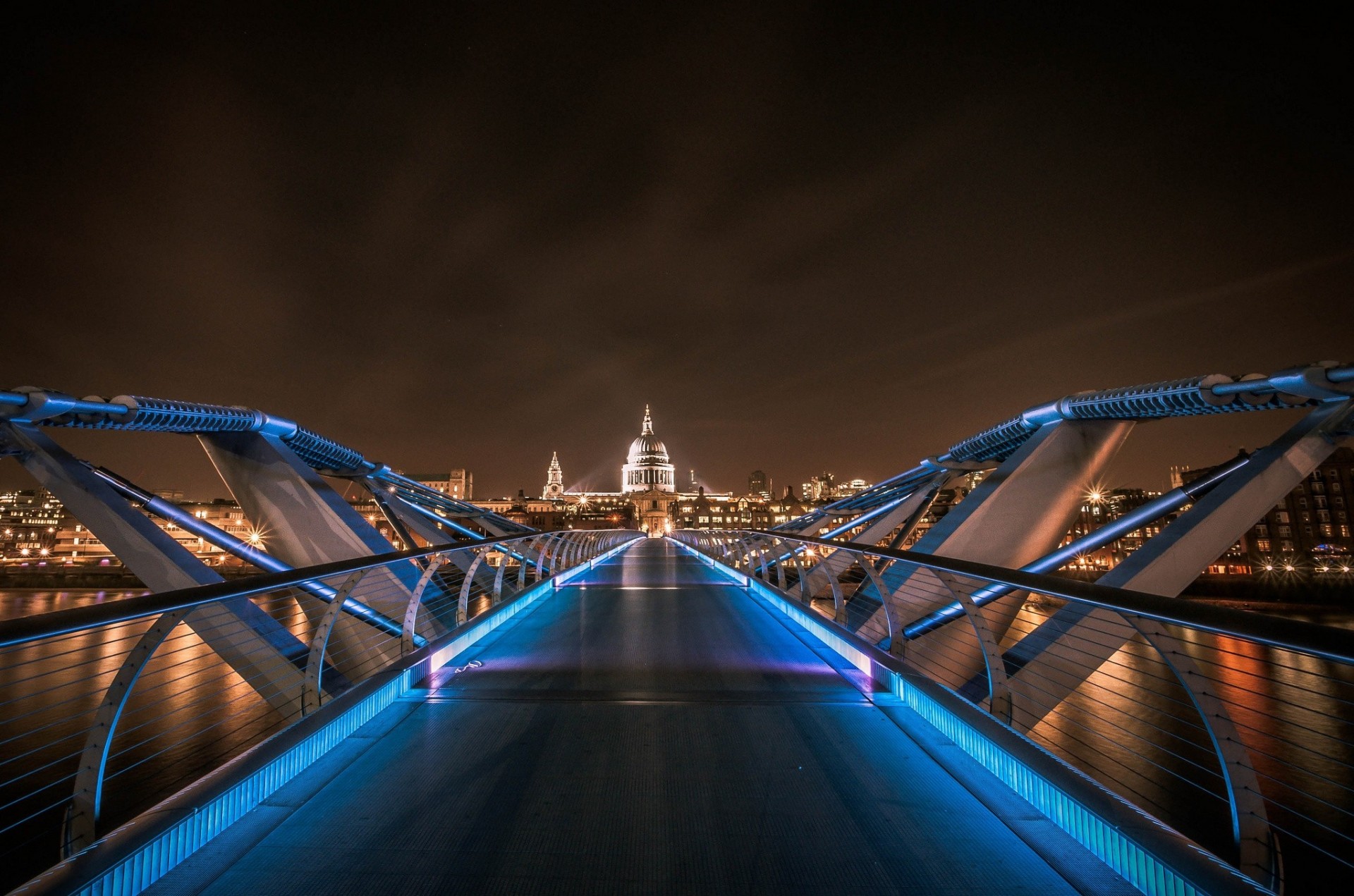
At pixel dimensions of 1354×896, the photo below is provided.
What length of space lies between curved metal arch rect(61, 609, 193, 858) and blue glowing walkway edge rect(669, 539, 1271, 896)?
11.9 feet

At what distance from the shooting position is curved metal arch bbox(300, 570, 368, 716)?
3924 mm

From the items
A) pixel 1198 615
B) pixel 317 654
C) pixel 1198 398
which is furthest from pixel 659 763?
pixel 1198 398

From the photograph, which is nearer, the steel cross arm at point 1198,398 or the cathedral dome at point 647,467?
the steel cross arm at point 1198,398

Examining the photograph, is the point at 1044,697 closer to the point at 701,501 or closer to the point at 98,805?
the point at 98,805

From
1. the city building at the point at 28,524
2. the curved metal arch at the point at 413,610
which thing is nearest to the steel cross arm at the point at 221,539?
the curved metal arch at the point at 413,610

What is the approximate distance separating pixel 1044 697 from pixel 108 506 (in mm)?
16436

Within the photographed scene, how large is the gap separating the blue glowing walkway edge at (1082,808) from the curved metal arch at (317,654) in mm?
3531

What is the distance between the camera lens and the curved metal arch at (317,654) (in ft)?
12.9

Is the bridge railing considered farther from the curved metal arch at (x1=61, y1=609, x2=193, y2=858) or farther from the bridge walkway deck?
the curved metal arch at (x1=61, y1=609, x2=193, y2=858)

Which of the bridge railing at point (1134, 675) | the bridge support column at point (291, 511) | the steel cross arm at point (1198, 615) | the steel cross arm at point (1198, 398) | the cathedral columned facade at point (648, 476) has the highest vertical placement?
the cathedral columned facade at point (648, 476)

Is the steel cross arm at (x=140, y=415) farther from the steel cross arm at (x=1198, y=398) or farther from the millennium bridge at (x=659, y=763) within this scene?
the steel cross arm at (x=1198, y=398)

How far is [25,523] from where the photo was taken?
125m

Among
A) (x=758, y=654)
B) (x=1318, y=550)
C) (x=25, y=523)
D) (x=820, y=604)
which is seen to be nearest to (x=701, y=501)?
(x=1318, y=550)

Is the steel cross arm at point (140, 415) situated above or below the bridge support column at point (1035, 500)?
above
